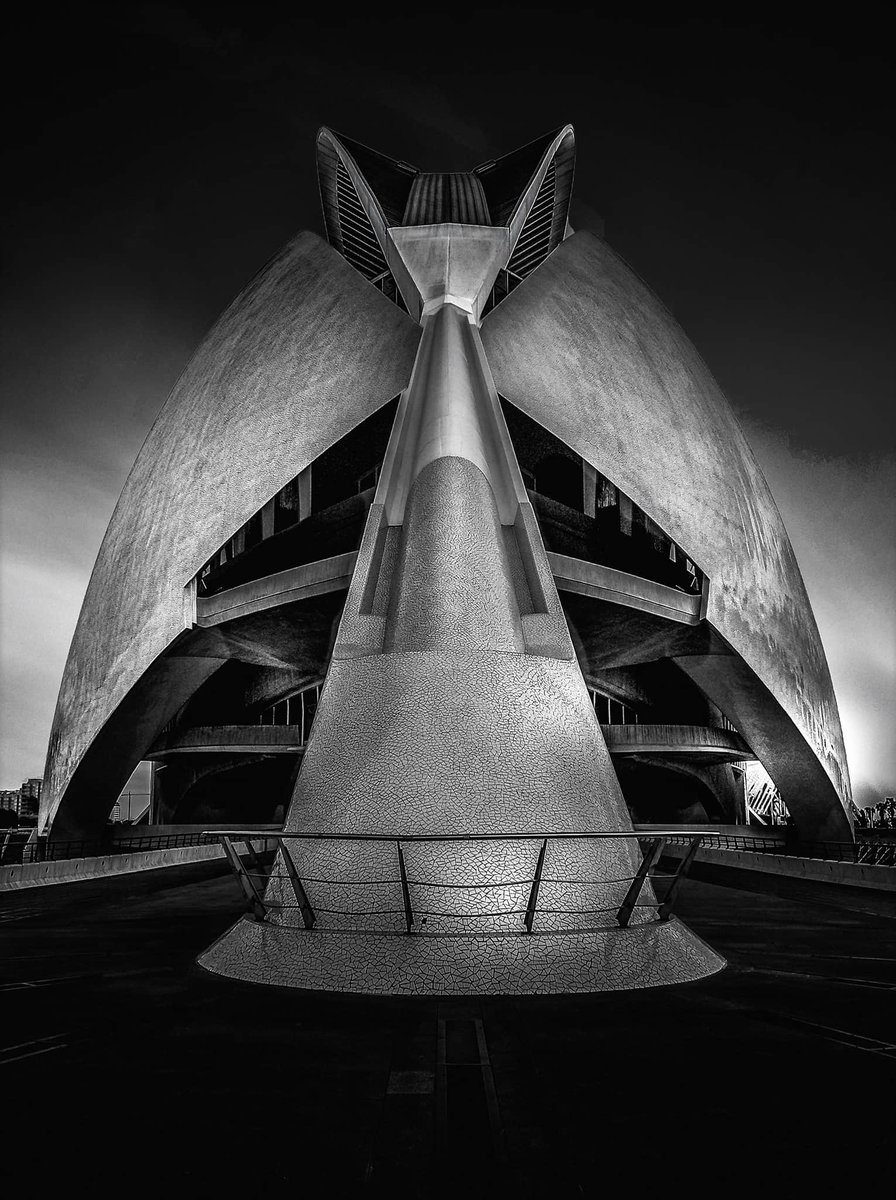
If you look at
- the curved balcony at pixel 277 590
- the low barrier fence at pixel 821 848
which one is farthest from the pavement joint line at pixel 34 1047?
the curved balcony at pixel 277 590

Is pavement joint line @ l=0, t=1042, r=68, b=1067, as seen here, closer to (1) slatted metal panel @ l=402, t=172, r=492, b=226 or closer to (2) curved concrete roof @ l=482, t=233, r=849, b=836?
(2) curved concrete roof @ l=482, t=233, r=849, b=836

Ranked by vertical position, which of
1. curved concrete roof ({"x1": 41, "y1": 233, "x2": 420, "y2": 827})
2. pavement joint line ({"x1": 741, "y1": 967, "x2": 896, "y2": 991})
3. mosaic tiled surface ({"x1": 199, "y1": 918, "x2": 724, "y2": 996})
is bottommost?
pavement joint line ({"x1": 741, "y1": 967, "x2": 896, "y2": 991})

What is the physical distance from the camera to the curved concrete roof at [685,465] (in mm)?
17234

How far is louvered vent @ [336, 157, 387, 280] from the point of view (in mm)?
24953

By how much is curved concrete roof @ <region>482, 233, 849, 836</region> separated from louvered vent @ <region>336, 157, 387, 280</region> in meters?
7.53

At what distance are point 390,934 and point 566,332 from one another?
1493cm

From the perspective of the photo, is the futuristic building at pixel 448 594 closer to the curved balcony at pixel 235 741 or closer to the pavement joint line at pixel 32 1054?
the curved balcony at pixel 235 741

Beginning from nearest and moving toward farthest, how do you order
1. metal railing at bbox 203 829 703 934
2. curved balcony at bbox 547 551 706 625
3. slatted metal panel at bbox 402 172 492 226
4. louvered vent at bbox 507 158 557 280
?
metal railing at bbox 203 829 703 934, curved balcony at bbox 547 551 706 625, slatted metal panel at bbox 402 172 492 226, louvered vent at bbox 507 158 557 280

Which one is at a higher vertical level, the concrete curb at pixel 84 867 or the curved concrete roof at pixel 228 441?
the curved concrete roof at pixel 228 441

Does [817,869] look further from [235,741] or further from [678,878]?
[235,741]

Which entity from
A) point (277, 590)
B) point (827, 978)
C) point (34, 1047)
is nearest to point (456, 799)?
point (827, 978)

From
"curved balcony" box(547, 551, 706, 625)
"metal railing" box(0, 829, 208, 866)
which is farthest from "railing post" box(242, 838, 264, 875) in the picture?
"curved balcony" box(547, 551, 706, 625)

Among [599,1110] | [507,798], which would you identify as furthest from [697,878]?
[599,1110]

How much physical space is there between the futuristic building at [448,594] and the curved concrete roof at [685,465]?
0.27 ft
